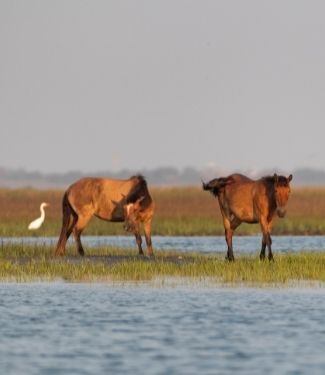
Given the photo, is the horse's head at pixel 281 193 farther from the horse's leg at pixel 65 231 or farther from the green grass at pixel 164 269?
the horse's leg at pixel 65 231

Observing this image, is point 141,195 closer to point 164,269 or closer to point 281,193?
point 281,193

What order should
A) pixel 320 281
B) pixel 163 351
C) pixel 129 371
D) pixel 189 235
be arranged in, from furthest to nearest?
pixel 189 235
pixel 320 281
pixel 163 351
pixel 129 371

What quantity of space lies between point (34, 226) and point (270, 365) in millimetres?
27864

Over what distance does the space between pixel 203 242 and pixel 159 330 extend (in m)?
23.3

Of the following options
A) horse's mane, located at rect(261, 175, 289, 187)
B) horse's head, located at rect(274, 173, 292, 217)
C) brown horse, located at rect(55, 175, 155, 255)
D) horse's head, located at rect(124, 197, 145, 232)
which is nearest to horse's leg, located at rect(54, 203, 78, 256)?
brown horse, located at rect(55, 175, 155, 255)

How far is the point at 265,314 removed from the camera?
1773cm

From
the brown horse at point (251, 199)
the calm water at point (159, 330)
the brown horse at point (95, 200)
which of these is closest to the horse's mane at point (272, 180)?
the brown horse at point (251, 199)

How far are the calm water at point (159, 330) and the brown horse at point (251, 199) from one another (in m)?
4.63

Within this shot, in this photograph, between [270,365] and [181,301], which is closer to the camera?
[270,365]

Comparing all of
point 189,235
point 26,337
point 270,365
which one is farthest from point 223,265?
point 189,235

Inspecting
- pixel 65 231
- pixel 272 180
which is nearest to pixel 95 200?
pixel 65 231

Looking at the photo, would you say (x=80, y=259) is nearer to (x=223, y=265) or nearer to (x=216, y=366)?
(x=223, y=265)

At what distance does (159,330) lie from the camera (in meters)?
16.1

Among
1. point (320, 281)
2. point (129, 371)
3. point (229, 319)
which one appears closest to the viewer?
point (129, 371)
